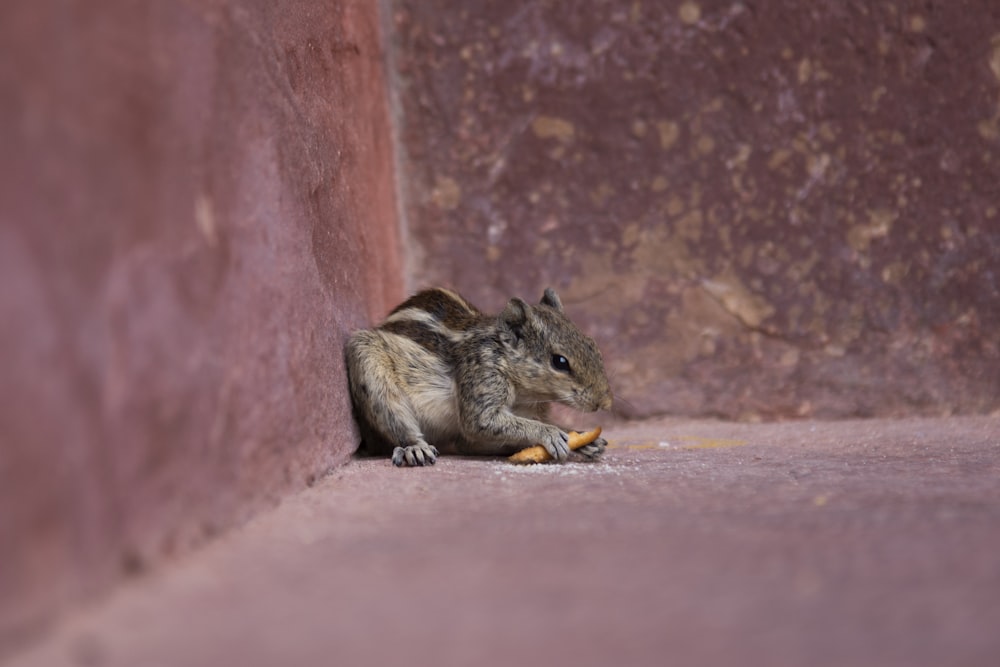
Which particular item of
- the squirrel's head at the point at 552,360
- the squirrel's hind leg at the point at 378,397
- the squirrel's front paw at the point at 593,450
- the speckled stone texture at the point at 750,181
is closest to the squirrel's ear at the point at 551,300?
the squirrel's head at the point at 552,360

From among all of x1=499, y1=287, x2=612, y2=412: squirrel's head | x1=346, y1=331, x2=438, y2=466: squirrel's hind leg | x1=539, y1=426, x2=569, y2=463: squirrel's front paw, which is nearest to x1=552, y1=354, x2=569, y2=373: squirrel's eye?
x1=499, y1=287, x2=612, y2=412: squirrel's head

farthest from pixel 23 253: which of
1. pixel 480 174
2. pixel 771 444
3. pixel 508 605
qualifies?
pixel 480 174

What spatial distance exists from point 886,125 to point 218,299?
4443 millimetres

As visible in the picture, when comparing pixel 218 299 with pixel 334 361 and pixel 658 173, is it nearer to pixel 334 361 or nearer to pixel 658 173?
pixel 334 361

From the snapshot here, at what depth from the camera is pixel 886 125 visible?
18.8 ft

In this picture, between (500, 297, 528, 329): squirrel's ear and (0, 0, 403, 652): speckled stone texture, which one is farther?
(500, 297, 528, 329): squirrel's ear

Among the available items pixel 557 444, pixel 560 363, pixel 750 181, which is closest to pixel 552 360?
pixel 560 363

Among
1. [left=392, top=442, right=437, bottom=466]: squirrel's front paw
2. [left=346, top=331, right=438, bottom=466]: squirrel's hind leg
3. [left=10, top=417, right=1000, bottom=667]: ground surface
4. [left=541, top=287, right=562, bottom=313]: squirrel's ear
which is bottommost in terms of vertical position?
[left=392, top=442, right=437, bottom=466]: squirrel's front paw

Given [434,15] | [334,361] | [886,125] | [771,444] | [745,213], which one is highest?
[434,15]

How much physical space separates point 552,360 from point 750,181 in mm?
1889

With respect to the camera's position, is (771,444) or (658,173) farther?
(658,173)

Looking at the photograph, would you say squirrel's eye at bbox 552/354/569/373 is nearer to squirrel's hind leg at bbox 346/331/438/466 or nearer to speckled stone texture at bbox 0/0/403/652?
squirrel's hind leg at bbox 346/331/438/466

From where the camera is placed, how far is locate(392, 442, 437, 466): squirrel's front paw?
4.11 m

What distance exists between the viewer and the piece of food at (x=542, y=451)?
4344mm
